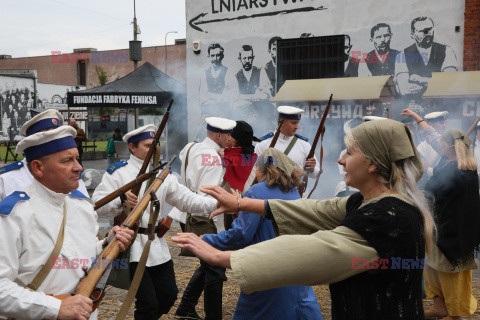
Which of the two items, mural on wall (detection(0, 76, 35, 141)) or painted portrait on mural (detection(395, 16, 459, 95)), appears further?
mural on wall (detection(0, 76, 35, 141))

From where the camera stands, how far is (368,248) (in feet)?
6.15

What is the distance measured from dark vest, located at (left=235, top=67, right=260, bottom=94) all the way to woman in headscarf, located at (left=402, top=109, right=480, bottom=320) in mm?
8038

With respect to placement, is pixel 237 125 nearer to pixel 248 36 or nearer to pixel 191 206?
pixel 191 206

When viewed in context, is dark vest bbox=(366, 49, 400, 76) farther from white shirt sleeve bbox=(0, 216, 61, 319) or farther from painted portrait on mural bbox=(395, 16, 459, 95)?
white shirt sleeve bbox=(0, 216, 61, 319)

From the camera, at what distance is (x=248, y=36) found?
12.6 metres

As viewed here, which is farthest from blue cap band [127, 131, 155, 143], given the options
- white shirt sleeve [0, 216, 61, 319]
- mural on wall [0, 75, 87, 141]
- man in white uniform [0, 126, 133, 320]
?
mural on wall [0, 75, 87, 141]

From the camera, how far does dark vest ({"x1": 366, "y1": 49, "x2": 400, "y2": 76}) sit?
10469 mm

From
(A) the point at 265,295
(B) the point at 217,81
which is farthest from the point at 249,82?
(A) the point at 265,295

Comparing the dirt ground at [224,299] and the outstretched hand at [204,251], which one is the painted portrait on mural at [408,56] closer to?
the dirt ground at [224,299]

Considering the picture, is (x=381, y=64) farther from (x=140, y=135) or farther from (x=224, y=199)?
(x=224, y=199)

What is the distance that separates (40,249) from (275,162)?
1883mm

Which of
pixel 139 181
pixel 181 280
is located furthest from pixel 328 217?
pixel 181 280

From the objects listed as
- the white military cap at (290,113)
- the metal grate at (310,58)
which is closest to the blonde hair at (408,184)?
the white military cap at (290,113)

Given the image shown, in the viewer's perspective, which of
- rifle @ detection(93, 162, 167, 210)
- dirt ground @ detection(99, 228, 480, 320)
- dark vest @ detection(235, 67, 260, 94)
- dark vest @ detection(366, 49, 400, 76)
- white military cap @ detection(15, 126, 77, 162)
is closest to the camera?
white military cap @ detection(15, 126, 77, 162)
